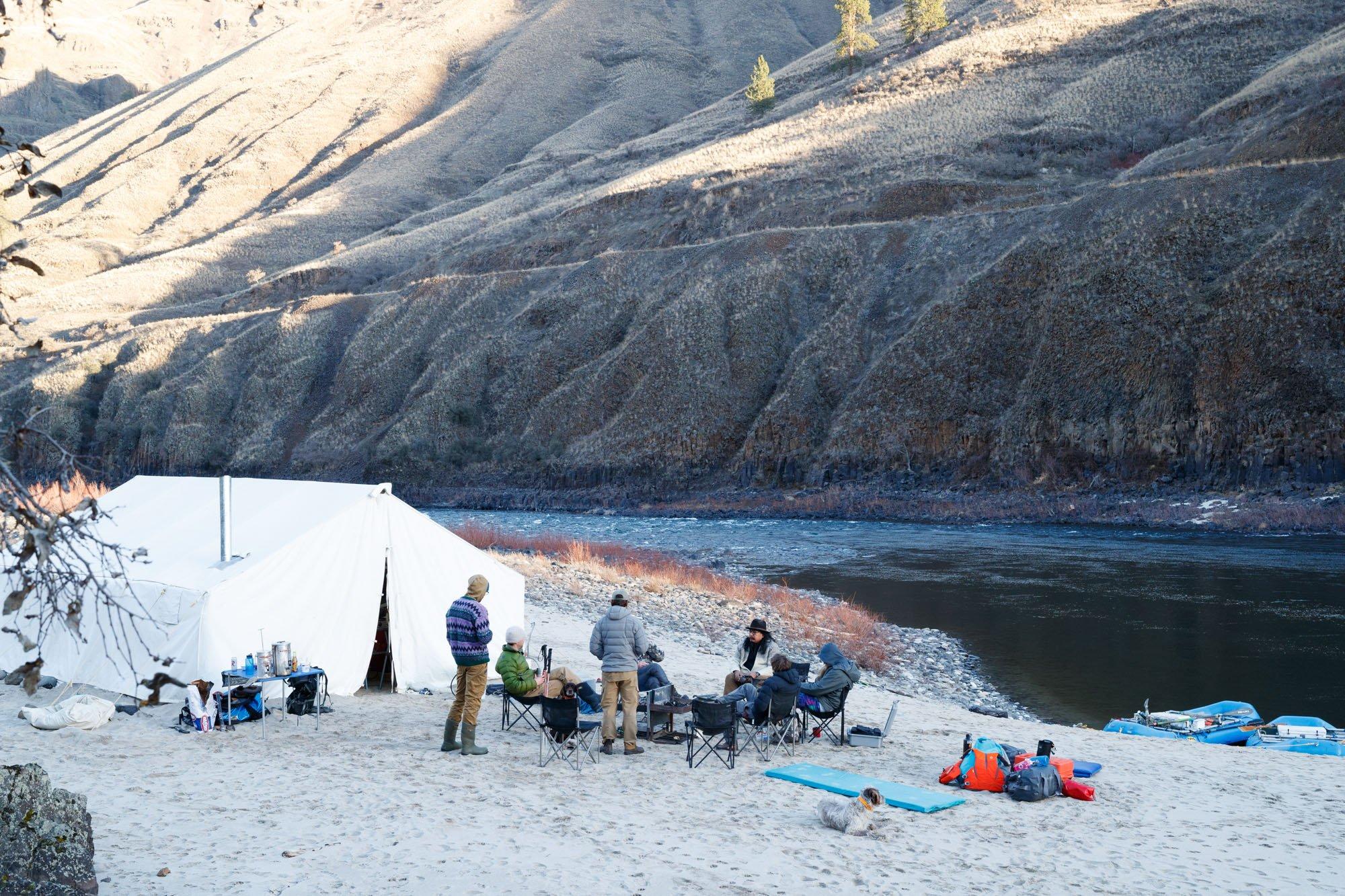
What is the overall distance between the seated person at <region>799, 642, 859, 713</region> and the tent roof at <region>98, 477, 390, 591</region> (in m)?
6.24

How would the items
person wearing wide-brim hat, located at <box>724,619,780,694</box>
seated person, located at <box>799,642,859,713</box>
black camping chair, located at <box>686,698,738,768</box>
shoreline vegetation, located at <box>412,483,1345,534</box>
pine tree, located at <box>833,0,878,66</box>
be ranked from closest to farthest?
black camping chair, located at <box>686,698,738,768</box>
seated person, located at <box>799,642,859,713</box>
person wearing wide-brim hat, located at <box>724,619,780,694</box>
shoreline vegetation, located at <box>412,483,1345,534</box>
pine tree, located at <box>833,0,878,66</box>

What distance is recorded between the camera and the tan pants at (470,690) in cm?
1208

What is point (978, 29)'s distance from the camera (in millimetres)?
98125

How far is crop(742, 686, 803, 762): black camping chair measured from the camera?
12.4m

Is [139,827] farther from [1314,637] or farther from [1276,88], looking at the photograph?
[1276,88]

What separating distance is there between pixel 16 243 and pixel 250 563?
1076 cm

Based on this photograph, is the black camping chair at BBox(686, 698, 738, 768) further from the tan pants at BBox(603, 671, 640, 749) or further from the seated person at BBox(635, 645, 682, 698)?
the seated person at BBox(635, 645, 682, 698)

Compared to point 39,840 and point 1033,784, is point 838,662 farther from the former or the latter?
point 39,840

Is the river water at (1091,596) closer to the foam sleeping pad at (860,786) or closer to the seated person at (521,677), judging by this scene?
the foam sleeping pad at (860,786)

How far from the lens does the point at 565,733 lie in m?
12.0

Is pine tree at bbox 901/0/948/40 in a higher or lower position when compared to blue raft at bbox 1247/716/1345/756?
higher

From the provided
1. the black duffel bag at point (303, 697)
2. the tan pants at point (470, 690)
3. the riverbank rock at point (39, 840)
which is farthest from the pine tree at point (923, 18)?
the riverbank rock at point (39, 840)

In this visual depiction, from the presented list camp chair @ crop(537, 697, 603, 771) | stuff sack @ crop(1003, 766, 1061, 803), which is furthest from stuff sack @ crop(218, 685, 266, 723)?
stuff sack @ crop(1003, 766, 1061, 803)

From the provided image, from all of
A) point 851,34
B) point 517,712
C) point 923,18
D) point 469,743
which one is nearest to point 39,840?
point 469,743
